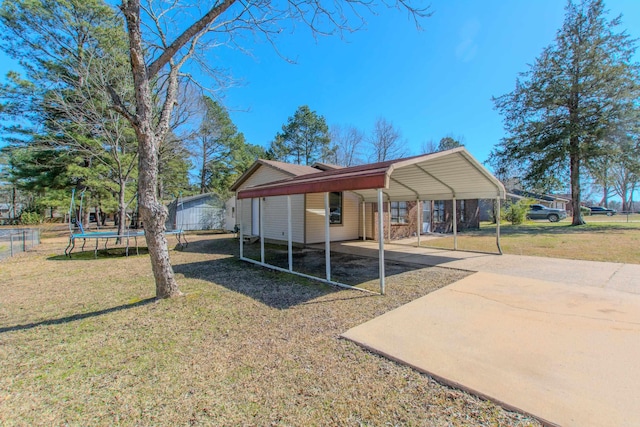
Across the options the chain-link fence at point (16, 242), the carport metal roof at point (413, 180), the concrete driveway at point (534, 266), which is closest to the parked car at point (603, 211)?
the concrete driveway at point (534, 266)

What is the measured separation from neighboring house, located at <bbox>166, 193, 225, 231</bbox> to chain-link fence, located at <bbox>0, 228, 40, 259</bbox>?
8146mm

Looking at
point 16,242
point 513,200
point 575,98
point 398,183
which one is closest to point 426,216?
point 398,183

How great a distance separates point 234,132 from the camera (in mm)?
25453

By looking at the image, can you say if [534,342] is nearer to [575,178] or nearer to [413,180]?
→ [413,180]

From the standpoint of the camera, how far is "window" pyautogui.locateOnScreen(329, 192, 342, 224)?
38.7ft

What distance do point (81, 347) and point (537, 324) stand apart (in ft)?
18.5

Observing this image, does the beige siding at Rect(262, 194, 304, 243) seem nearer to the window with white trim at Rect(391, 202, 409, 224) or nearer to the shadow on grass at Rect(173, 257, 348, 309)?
the shadow on grass at Rect(173, 257, 348, 309)

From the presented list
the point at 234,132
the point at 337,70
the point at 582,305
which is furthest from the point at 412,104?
the point at 582,305

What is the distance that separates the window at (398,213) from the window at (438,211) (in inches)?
135

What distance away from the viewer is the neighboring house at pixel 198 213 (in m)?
20.0

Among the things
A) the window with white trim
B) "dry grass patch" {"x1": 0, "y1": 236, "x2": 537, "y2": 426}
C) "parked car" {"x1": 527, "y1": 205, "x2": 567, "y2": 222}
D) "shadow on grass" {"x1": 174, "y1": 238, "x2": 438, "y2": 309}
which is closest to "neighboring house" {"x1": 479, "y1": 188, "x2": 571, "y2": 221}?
"parked car" {"x1": 527, "y1": 205, "x2": 567, "y2": 222}

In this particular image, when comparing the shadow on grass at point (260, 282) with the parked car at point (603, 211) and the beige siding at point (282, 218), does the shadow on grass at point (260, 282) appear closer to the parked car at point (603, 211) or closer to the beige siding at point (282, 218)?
the beige siding at point (282, 218)

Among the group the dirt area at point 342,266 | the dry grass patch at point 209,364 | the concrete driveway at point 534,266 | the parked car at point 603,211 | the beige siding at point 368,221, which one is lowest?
the dry grass patch at point 209,364

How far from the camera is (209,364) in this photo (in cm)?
276
